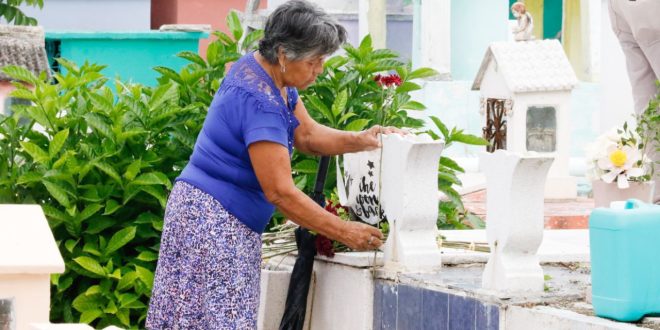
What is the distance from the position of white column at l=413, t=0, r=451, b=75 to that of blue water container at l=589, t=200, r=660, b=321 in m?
12.2

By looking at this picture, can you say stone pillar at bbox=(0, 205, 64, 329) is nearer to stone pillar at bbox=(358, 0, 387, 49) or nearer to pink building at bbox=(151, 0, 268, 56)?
stone pillar at bbox=(358, 0, 387, 49)

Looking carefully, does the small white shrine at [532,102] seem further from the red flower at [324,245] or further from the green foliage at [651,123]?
the red flower at [324,245]

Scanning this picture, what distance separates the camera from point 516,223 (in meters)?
3.78

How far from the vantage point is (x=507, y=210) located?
377 cm

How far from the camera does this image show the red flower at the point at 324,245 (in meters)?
4.61

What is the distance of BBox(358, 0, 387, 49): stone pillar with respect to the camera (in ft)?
55.1

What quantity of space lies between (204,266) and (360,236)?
0.58 meters

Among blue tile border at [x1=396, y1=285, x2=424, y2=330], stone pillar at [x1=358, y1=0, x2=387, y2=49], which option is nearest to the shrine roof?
stone pillar at [x1=358, y1=0, x2=387, y2=49]

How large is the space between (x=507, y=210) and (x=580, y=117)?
1203 centimetres

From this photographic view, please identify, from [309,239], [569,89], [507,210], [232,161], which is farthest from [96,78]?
[569,89]

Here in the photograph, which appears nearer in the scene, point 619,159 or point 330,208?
point 330,208

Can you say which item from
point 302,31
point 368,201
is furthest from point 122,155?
point 302,31

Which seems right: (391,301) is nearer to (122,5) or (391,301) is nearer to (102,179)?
(102,179)

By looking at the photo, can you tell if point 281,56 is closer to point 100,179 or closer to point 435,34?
point 100,179
